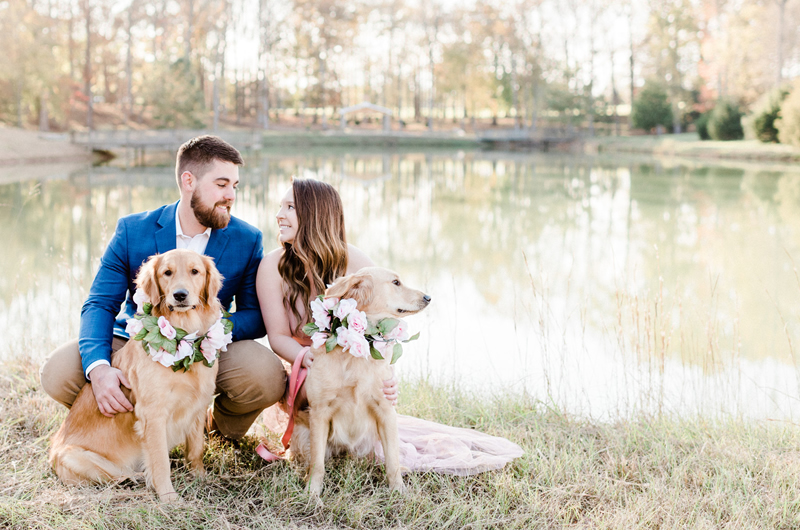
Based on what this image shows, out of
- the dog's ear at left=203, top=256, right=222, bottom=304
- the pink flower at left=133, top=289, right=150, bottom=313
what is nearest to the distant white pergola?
the dog's ear at left=203, top=256, right=222, bottom=304

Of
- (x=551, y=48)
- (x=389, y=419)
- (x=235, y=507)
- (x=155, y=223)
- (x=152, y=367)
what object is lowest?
(x=235, y=507)

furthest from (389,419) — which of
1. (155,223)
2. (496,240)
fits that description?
(496,240)

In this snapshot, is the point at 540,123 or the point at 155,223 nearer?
the point at 155,223

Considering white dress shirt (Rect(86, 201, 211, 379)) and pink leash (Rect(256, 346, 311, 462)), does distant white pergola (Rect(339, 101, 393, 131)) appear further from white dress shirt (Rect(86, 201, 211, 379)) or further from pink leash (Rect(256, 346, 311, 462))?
pink leash (Rect(256, 346, 311, 462))

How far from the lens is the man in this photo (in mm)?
3393

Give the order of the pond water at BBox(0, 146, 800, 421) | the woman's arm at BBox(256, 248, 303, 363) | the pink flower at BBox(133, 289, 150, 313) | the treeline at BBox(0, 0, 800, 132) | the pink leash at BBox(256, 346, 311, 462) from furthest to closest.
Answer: the treeline at BBox(0, 0, 800, 132), the pond water at BBox(0, 146, 800, 421), the woman's arm at BBox(256, 248, 303, 363), the pink leash at BBox(256, 346, 311, 462), the pink flower at BBox(133, 289, 150, 313)

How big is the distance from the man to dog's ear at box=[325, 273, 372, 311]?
609mm

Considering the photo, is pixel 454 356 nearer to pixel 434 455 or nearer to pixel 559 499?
pixel 434 455

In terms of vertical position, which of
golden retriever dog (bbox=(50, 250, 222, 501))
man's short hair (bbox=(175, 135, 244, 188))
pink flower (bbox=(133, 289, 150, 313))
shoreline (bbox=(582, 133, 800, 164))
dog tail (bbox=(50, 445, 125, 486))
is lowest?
dog tail (bbox=(50, 445, 125, 486))

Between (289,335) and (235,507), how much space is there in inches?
36.4

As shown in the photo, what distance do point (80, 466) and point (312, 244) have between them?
1500 mm

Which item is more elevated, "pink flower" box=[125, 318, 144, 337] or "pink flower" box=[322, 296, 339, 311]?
"pink flower" box=[322, 296, 339, 311]

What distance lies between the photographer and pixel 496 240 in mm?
11641

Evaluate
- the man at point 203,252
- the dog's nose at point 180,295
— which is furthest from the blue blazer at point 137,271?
the dog's nose at point 180,295
